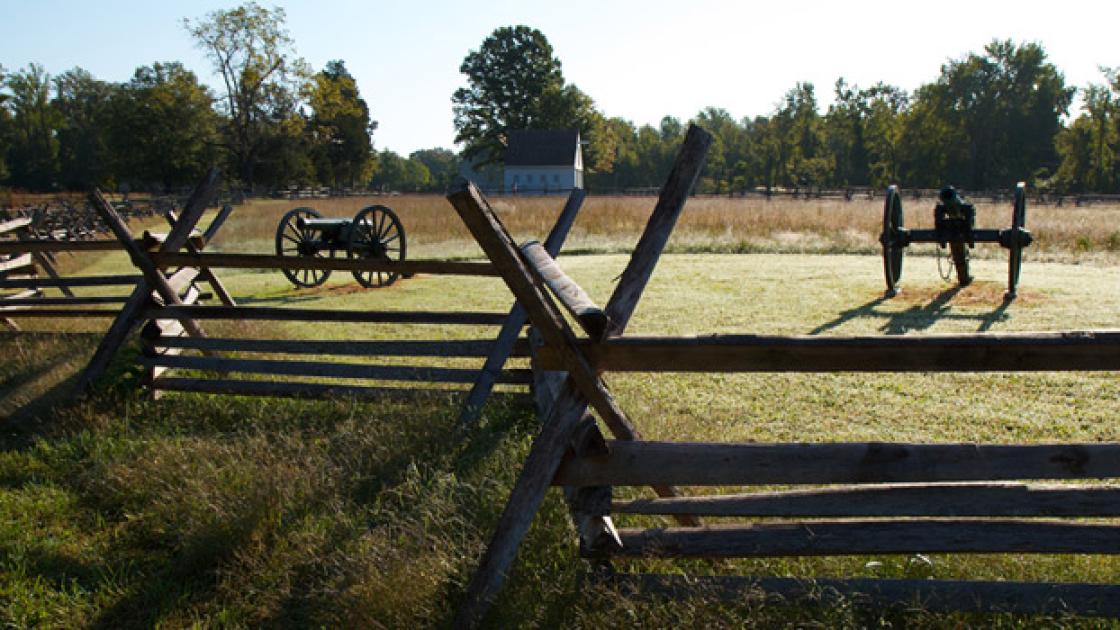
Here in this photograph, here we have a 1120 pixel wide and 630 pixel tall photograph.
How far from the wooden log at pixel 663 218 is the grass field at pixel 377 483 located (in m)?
1.17

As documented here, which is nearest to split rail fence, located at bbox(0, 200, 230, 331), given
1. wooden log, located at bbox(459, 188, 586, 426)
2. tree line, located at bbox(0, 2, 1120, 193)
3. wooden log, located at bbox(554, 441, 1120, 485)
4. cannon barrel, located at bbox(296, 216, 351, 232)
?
wooden log, located at bbox(459, 188, 586, 426)

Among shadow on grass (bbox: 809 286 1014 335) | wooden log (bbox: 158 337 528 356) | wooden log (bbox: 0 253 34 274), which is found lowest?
shadow on grass (bbox: 809 286 1014 335)

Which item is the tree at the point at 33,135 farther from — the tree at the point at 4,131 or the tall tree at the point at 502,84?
the tall tree at the point at 502,84

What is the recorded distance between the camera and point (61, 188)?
67.1m

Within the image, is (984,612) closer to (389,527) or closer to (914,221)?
(389,527)

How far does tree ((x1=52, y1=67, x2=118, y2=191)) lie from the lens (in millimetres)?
63438

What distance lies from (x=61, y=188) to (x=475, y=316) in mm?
76005

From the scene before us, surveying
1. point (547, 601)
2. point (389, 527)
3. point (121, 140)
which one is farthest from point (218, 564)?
point (121, 140)

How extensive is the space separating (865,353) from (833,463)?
426 millimetres

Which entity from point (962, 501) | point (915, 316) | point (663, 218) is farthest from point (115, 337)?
point (915, 316)

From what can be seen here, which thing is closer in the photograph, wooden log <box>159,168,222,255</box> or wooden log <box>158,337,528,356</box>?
→ wooden log <box>158,337,528,356</box>

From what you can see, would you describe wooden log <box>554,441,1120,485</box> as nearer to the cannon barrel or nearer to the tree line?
the cannon barrel

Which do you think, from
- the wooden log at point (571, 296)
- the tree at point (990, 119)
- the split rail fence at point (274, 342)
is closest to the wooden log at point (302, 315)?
the split rail fence at point (274, 342)

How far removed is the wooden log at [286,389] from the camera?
225 inches
